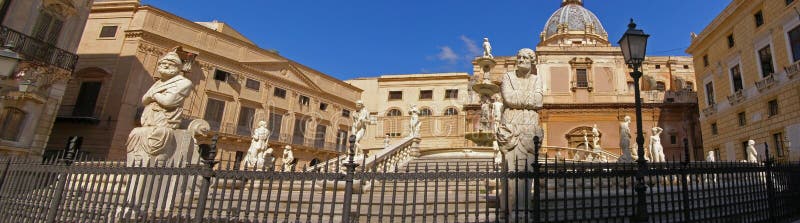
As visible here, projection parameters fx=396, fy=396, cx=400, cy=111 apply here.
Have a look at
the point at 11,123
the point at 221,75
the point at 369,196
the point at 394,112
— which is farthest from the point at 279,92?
the point at 369,196

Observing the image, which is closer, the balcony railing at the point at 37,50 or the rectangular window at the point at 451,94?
the balcony railing at the point at 37,50

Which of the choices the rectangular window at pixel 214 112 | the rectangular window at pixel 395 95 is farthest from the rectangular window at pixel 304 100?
the rectangular window at pixel 395 95

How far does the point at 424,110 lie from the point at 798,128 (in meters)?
27.4

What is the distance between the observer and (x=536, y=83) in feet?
18.3

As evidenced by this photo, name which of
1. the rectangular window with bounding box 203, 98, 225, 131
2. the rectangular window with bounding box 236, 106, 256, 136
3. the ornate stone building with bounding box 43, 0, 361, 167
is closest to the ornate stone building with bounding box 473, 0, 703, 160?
the ornate stone building with bounding box 43, 0, 361, 167

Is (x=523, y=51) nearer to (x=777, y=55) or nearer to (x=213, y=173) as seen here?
(x=213, y=173)

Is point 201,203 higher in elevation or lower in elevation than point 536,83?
lower

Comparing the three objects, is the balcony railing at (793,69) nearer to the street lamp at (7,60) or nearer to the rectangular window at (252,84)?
the street lamp at (7,60)

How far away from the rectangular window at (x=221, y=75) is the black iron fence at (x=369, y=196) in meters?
23.0

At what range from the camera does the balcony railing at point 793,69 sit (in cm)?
1645

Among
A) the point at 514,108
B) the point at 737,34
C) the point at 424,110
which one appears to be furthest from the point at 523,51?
the point at 424,110

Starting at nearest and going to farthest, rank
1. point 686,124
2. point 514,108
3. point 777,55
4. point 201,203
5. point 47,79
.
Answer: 1. point 201,203
2. point 514,108
3. point 47,79
4. point 777,55
5. point 686,124

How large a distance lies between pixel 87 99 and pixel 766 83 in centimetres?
3593

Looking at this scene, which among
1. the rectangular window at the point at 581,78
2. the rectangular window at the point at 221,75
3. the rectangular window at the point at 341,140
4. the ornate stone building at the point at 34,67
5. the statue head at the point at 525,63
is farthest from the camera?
the rectangular window at the point at 341,140
